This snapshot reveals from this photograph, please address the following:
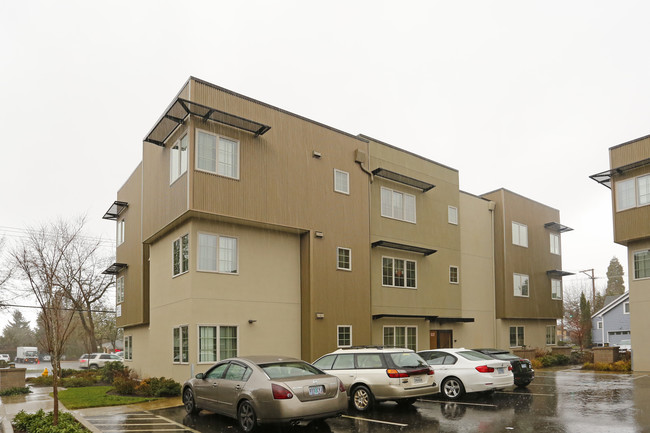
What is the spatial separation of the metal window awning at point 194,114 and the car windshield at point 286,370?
9.14 metres

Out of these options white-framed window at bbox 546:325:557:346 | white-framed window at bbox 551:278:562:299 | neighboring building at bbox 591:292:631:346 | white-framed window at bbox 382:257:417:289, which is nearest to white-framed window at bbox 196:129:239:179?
white-framed window at bbox 382:257:417:289

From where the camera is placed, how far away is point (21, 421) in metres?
11.8

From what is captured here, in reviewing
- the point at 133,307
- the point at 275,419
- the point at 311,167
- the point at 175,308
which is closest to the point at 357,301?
the point at 311,167

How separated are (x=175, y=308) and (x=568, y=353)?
947 inches

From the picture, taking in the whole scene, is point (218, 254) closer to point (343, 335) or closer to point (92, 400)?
point (92, 400)

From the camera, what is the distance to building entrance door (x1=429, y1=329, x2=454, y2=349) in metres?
26.6

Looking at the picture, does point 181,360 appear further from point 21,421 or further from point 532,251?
point 532,251

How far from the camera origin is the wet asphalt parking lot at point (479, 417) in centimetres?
1122

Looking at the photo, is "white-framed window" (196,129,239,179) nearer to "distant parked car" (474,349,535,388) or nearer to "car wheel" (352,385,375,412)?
"car wheel" (352,385,375,412)

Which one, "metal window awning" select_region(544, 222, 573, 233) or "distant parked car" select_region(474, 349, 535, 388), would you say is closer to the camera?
"distant parked car" select_region(474, 349, 535, 388)

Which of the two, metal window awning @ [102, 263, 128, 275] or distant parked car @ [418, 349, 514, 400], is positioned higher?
metal window awning @ [102, 263, 128, 275]

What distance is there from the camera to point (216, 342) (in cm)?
1828

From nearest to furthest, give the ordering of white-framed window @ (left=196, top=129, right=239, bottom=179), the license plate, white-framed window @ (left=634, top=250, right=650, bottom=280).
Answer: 1. the license plate
2. white-framed window @ (left=196, top=129, right=239, bottom=179)
3. white-framed window @ (left=634, top=250, right=650, bottom=280)

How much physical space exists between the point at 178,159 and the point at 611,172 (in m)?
19.1
